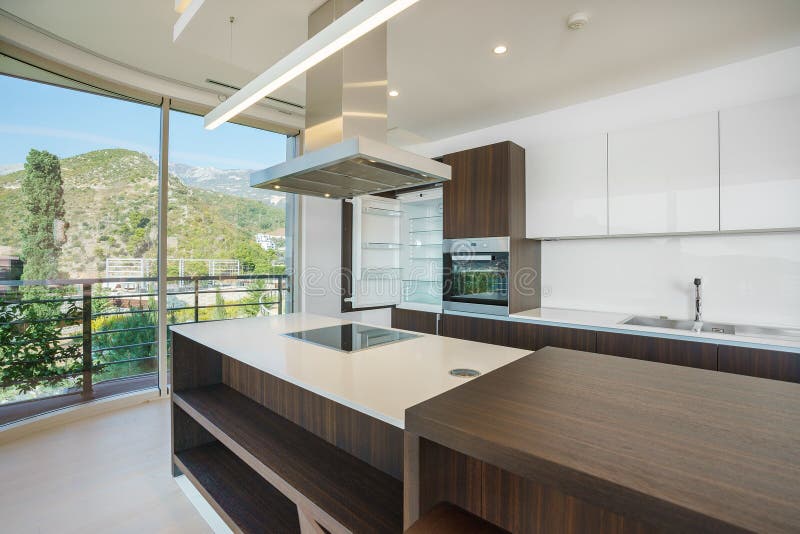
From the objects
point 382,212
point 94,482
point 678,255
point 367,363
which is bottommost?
point 94,482

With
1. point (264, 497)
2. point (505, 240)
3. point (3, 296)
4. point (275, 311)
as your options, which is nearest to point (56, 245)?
point (3, 296)

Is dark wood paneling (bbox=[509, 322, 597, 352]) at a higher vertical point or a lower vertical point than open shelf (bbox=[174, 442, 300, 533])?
higher

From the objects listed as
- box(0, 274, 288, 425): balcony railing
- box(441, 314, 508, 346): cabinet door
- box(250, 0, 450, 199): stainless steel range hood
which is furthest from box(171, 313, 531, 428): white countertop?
box(0, 274, 288, 425): balcony railing

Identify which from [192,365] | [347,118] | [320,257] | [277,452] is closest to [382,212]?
[320,257]

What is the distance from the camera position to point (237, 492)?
1.74m

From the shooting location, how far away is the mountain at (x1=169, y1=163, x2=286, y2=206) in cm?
341

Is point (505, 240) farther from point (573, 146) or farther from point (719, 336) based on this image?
point (719, 336)

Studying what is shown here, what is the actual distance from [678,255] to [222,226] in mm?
3739

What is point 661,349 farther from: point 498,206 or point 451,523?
point 451,523

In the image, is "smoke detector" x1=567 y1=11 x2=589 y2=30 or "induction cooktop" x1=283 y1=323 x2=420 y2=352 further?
"smoke detector" x1=567 y1=11 x2=589 y2=30

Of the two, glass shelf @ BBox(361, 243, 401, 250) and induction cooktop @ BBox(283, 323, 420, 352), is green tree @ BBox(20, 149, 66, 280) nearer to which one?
induction cooktop @ BBox(283, 323, 420, 352)

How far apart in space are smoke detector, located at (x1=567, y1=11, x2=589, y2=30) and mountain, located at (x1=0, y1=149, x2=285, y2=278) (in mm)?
3055

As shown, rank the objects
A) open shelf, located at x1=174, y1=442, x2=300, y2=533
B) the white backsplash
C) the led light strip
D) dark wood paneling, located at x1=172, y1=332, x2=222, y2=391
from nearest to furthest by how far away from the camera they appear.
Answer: the led light strip < open shelf, located at x1=174, y1=442, x2=300, y2=533 < dark wood paneling, located at x1=172, y1=332, x2=222, y2=391 < the white backsplash

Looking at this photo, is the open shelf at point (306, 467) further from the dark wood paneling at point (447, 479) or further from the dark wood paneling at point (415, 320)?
the dark wood paneling at point (415, 320)
